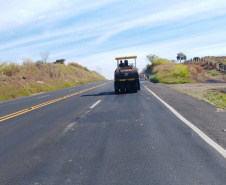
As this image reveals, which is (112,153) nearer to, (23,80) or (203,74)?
(23,80)

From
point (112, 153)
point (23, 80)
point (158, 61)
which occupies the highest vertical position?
point (158, 61)

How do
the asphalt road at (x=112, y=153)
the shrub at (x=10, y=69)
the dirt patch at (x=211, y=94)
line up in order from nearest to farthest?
the asphalt road at (x=112, y=153) < the dirt patch at (x=211, y=94) < the shrub at (x=10, y=69)

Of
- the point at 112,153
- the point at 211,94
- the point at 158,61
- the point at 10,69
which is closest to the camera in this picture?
the point at 112,153

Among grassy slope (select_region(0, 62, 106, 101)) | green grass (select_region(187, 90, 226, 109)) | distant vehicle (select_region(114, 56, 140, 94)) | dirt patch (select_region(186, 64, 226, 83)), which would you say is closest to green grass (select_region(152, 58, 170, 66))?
dirt patch (select_region(186, 64, 226, 83))

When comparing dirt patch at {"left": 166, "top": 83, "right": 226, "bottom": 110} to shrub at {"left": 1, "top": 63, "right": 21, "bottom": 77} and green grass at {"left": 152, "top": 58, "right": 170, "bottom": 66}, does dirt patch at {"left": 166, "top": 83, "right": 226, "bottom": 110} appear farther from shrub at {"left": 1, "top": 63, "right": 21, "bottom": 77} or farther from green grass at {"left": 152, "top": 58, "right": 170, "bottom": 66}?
green grass at {"left": 152, "top": 58, "right": 170, "bottom": 66}

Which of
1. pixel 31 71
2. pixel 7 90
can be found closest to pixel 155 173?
pixel 7 90

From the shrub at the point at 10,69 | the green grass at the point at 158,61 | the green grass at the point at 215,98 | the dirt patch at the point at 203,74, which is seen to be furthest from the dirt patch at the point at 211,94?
the green grass at the point at 158,61

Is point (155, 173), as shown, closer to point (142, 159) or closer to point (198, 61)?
point (142, 159)

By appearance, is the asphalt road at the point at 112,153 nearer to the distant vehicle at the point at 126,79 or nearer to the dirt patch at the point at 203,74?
the distant vehicle at the point at 126,79

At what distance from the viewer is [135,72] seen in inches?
917

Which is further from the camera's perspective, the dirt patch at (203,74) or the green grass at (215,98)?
the dirt patch at (203,74)

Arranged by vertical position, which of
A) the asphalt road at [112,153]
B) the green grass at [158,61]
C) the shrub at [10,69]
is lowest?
the asphalt road at [112,153]

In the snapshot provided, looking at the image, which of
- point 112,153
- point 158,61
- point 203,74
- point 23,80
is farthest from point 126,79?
point 158,61

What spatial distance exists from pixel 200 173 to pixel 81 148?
9.60 feet
